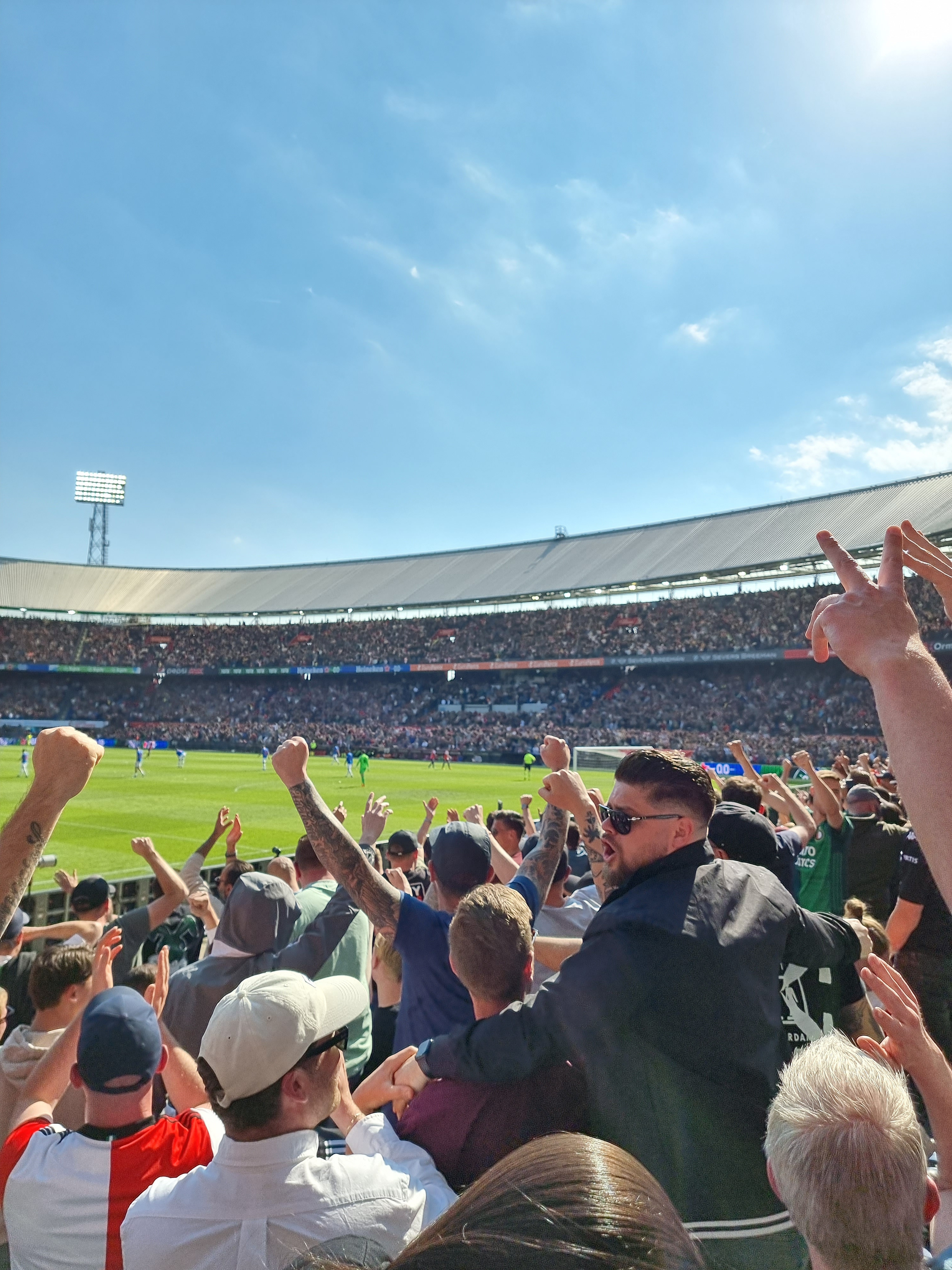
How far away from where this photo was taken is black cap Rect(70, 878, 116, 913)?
5.30 m

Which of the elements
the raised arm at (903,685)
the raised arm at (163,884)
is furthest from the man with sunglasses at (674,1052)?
the raised arm at (163,884)

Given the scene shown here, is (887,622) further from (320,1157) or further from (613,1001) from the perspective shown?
(320,1157)

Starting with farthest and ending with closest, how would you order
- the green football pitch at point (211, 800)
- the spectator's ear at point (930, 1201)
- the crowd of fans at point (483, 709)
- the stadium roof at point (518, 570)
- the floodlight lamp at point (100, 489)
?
the floodlight lamp at point (100, 489)
the stadium roof at point (518, 570)
the crowd of fans at point (483, 709)
the green football pitch at point (211, 800)
the spectator's ear at point (930, 1201)

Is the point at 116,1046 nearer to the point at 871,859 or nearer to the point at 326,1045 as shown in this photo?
the point at 326,1045

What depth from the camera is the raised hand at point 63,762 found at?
2471mm

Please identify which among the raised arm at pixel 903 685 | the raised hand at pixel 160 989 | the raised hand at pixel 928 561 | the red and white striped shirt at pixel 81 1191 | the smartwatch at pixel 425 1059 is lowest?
the red and white striped shirt at pixel 81 1191

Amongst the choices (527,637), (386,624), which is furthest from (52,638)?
(527,637)

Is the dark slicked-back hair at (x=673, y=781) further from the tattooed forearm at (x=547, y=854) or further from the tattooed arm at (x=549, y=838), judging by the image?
the tattooed forearm at (x=547, y=854)

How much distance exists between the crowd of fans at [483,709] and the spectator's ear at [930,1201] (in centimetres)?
3691

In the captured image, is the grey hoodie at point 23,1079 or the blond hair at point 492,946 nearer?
the blond hair at point 492,946

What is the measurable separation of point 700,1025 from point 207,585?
77025 millimetres

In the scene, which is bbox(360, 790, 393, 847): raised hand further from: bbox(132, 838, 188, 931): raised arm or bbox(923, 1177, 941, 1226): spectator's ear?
bbox(923, 1177, 941, 1226): spectator's ear

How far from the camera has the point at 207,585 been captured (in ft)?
242

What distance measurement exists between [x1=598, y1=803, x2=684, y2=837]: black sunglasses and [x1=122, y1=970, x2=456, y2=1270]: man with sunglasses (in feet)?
3.31
